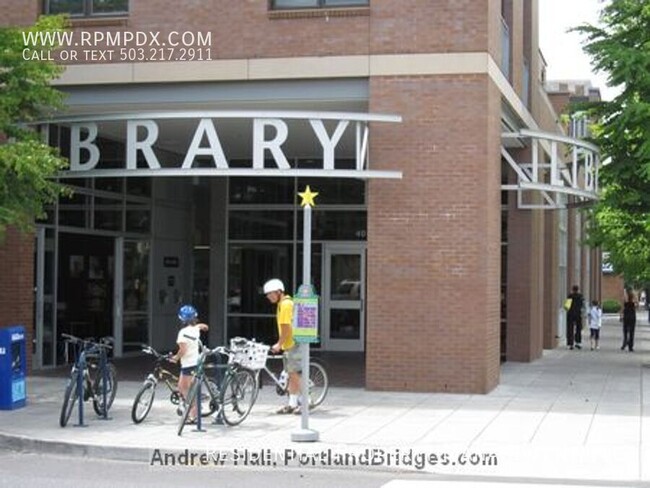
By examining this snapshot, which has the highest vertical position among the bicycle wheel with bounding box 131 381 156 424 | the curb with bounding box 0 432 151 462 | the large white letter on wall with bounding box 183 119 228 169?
the large white letter on wall with bounding box 183 119 228 169

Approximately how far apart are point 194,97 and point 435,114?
415 centimetres

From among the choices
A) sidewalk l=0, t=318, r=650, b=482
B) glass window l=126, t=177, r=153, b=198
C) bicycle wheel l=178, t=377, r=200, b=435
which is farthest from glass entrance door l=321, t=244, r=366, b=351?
bicycle wheel l=178, t=377, r=200, b=435

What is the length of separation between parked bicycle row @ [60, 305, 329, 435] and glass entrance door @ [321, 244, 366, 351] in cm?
979

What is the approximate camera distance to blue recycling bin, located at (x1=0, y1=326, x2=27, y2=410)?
1305 cm

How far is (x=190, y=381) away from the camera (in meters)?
11.7

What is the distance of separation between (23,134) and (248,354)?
15.9 feet

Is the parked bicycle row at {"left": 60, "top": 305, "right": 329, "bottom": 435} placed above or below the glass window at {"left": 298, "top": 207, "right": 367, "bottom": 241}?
below

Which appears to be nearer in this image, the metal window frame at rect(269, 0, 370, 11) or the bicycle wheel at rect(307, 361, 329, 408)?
the bicycle wheel at rect(307, 361, 329, 408)

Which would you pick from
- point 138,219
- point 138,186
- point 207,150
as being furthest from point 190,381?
point 138,186

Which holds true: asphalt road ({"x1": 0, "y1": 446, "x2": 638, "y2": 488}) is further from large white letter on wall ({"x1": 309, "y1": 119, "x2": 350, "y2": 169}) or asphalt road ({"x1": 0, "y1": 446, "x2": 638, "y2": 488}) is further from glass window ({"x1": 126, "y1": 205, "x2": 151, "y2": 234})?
glass window ({"x1": 126, "y1": 205, "x2": 151, "y2": 234})

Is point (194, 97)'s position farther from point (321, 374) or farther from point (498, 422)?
point (498, 422)

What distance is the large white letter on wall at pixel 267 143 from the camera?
14609mm

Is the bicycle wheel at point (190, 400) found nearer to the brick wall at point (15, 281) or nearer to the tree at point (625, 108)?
the brick wall at point (15, 281)

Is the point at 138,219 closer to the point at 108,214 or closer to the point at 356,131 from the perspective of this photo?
the point at 108,214
